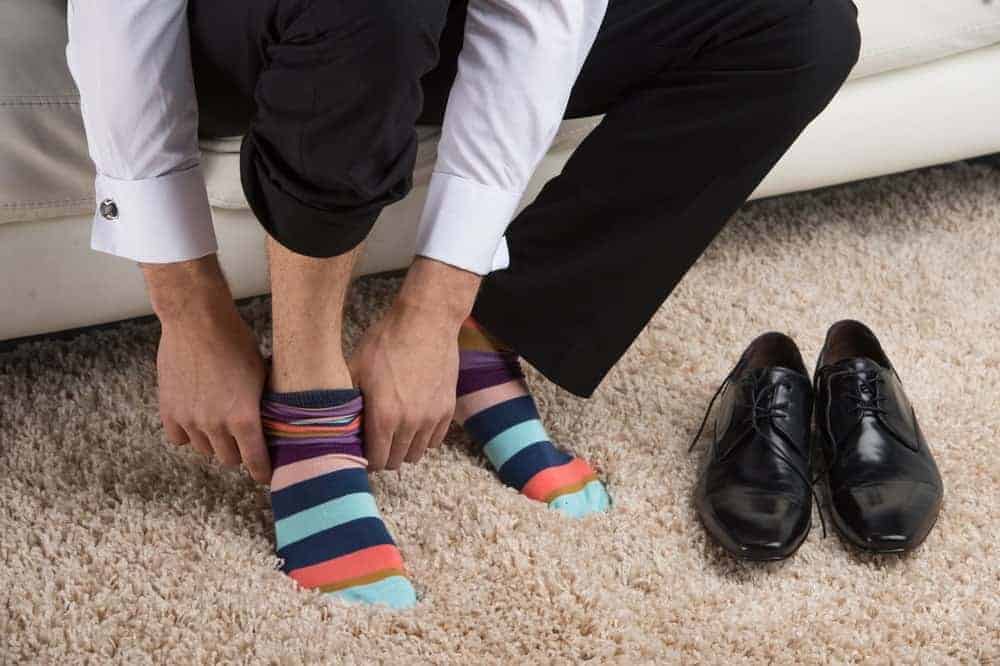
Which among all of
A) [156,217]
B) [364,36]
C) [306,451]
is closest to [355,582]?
[306,451]

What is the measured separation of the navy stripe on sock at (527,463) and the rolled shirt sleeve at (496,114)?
8.5 inches

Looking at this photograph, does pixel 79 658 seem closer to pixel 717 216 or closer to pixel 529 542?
pixel 529 542

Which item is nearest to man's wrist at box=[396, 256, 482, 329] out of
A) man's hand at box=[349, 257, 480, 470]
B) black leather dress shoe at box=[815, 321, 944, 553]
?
man's hand at box=[349, 257, 480, 470]

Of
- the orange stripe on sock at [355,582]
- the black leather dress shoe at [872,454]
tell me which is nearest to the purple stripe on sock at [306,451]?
the orange stripe on sock at [355,582]

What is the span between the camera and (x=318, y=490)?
1009 mm

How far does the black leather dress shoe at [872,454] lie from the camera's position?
1081 millimetres

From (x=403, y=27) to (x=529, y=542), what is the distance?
0.47m

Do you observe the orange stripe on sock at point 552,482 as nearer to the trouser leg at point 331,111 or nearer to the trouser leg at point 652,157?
the trouser leg at point 652,157

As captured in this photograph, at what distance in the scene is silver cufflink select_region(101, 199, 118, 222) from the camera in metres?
0.93

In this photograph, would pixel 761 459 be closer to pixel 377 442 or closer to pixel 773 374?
pixel 773 374

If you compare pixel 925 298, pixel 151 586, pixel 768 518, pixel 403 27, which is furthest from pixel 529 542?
pixel 925 298

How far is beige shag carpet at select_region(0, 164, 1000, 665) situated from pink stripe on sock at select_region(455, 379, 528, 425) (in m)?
0.04

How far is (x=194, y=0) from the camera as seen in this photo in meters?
0.92

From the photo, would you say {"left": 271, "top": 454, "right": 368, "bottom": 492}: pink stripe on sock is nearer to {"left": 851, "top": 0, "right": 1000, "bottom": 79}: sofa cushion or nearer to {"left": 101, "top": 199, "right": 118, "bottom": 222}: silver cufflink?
{"left": 101, "top": 199, "right": 118, "bottom": 222}: silver cufflink
